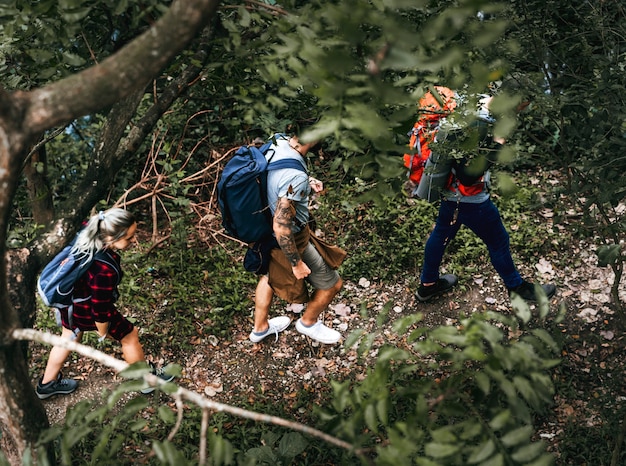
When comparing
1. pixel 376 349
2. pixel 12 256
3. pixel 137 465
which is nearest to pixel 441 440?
pixel 12 256

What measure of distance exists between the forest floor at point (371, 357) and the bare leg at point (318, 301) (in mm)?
242

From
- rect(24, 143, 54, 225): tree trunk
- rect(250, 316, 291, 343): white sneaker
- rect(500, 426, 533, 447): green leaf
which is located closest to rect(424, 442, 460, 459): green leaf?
rect(500, 426, 533, 447): green leaf

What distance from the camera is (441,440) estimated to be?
4.89 feet

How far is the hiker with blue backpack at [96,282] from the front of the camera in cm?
328

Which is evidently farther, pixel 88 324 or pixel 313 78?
pixel 88 324

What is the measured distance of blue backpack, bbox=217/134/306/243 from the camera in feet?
11.3

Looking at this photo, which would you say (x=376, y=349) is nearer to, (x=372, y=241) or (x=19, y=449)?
(x=372, y=241)

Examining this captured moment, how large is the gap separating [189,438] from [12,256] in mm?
1749

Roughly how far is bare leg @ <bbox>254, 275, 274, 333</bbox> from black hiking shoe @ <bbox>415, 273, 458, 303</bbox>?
1296 millimetres

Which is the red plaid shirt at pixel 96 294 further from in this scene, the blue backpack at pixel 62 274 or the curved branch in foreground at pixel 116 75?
the curved branch in foreground at pixel 116 75

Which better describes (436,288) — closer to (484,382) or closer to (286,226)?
(286,226)

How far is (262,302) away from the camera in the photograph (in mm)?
4348

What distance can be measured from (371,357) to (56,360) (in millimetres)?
2315

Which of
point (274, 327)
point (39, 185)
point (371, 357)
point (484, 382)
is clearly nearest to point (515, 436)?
point (484, 382)
